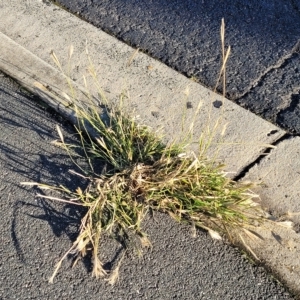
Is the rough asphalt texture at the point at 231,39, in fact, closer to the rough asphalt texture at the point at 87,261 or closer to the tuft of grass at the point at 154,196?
the tuft of grass at the point at 154,196

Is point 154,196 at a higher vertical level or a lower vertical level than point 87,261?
higher

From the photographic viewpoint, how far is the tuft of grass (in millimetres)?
2098

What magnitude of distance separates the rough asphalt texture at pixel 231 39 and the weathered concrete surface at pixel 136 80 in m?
0.11

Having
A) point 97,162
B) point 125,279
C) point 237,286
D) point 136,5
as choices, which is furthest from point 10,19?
point 237,286

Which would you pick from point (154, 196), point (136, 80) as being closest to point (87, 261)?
point (154, 196)

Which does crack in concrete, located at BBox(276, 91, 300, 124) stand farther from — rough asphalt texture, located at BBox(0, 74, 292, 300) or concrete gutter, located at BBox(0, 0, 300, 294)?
rough asphalt texture, located at BBox(0, 74, 292, 300)

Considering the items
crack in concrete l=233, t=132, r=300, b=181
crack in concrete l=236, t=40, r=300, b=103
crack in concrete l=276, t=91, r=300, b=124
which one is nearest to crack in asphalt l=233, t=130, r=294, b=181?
crack in concrete l=233, t=132, r=300, b=181

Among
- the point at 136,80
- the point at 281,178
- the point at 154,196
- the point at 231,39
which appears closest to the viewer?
the point at 154,196

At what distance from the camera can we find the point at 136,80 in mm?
2814

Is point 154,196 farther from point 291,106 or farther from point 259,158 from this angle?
point 291,106

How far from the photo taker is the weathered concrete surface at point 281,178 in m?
2.21

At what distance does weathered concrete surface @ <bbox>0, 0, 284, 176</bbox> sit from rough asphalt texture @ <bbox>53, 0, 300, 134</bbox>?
0.36 feet

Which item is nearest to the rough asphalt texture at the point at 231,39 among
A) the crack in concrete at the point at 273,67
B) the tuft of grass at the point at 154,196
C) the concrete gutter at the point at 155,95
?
the crack in concrete at the point at 273,67

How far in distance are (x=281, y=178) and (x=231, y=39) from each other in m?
1.14
